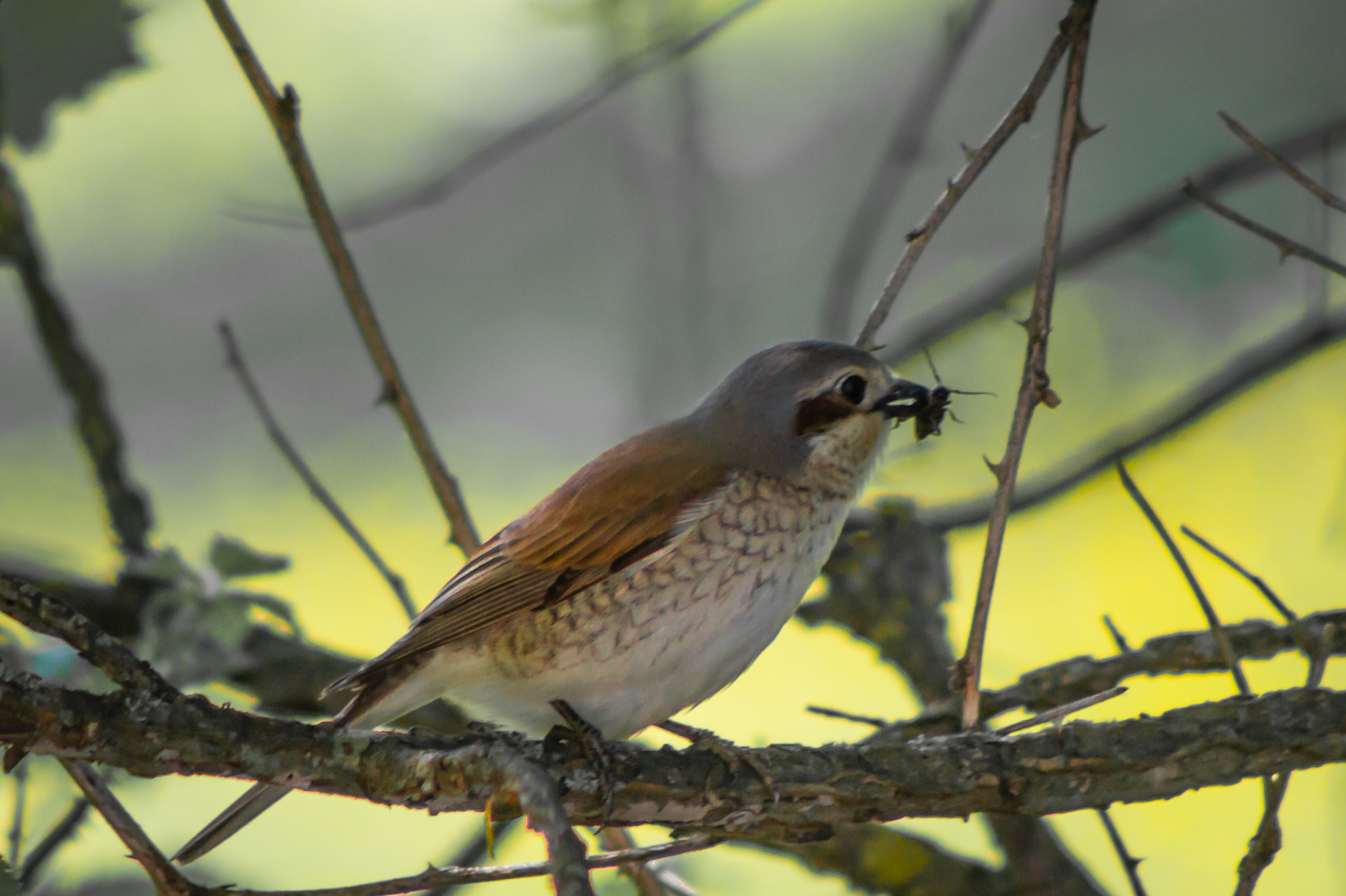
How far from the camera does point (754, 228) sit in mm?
6195

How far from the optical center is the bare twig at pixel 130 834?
5.37ft

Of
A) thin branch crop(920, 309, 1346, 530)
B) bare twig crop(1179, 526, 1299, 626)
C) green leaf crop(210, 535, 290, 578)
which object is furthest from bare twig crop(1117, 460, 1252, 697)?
green leaf crop(210, 535, 290, 578)

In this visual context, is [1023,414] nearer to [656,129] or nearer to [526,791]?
[526,791]

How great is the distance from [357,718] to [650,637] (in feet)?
2.22

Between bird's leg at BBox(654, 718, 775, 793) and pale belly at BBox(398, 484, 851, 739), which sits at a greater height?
pale belly at BBox(398, 484, 851, 739)

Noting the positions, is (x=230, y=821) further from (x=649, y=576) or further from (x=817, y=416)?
(x=817, y=416)

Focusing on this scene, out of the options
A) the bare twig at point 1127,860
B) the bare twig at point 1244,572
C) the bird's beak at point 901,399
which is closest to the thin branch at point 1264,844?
the bare twig at point 1127,860

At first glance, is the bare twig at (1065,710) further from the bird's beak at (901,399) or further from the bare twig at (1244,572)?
the bird's beak at (901,399)

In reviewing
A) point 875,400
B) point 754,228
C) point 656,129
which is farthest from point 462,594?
point 754,228

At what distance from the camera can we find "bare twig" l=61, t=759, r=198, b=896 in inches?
64.5

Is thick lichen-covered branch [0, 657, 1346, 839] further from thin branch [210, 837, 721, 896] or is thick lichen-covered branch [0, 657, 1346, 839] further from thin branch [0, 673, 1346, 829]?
thin branch [210, 837, 721, 896]

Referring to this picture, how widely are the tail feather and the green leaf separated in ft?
1.97

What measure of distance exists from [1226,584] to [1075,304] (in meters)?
1.49

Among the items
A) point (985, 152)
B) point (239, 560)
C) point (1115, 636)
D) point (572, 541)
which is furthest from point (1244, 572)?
point (239, 560)
